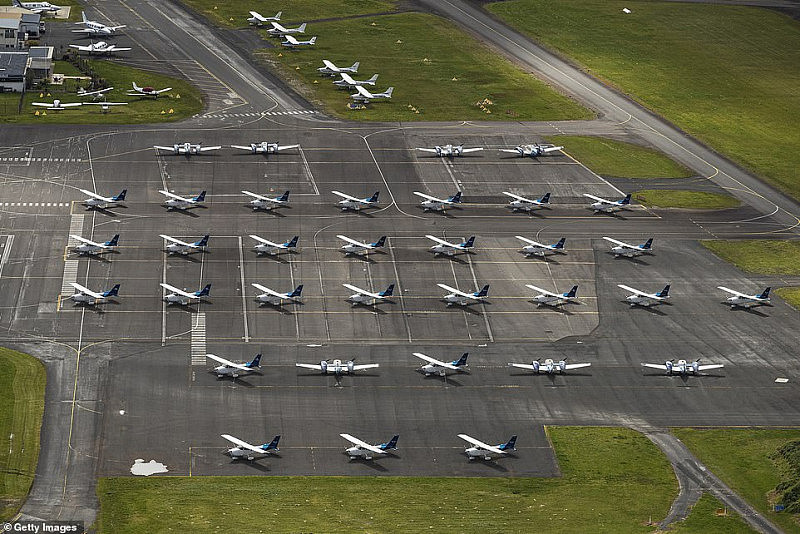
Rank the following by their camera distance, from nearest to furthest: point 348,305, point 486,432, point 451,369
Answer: point 486,432
point 451,369
point 348,305

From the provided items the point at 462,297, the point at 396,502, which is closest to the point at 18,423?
the point at 396,502

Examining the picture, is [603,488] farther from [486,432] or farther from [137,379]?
[137,379]

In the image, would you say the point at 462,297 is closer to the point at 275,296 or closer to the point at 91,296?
the point at 275,296

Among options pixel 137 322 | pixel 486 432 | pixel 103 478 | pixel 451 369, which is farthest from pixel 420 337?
pixel 103 478

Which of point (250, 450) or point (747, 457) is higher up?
point (250, 450)

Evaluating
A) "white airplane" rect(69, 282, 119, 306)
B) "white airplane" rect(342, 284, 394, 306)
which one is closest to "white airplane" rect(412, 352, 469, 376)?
"white airplane" rect(342, 284, 394, 306)
